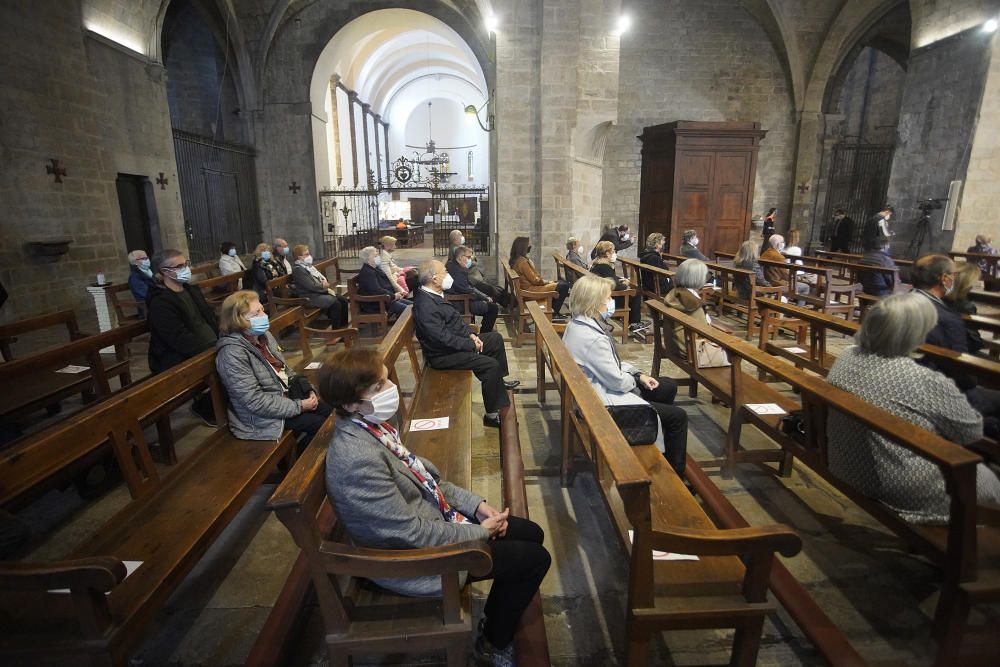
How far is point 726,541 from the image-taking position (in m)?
1.55

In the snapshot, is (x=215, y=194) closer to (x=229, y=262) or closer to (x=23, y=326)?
(x=229, y=262)

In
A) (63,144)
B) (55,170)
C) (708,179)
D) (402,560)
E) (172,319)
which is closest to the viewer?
(402,560)

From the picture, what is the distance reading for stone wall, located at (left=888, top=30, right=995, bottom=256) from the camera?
9352 mm

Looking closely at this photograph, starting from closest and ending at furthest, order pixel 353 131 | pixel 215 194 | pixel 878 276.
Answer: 1. pixel 878 276
2. pixel 215 194
3. pixel 353 131

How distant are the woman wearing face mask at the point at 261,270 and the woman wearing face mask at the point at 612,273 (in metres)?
4.07

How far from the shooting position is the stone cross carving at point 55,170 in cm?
718

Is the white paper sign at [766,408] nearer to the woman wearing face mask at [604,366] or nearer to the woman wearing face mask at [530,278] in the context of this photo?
the woman wearing face mask at [604,366]

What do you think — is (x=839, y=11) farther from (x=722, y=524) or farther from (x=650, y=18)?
(x=722, y=524)

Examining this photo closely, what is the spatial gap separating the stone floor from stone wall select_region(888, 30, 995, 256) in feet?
33.4

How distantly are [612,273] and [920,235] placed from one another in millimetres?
8455

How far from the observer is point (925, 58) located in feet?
33.7

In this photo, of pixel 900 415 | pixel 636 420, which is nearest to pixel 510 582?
pixel 636 420

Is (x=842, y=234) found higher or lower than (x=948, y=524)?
higher

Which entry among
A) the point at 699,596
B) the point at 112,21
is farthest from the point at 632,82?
the point at 699,596
